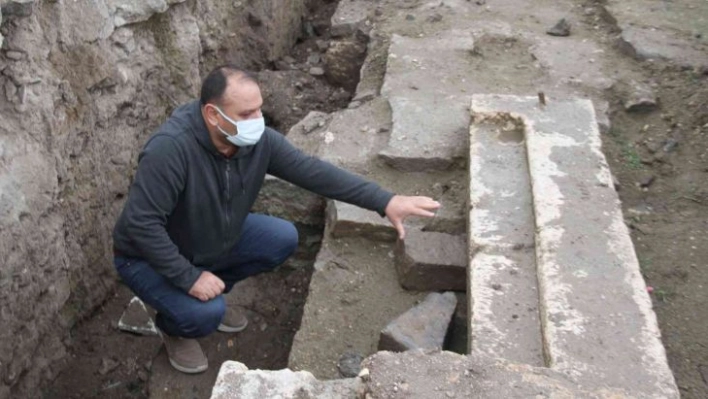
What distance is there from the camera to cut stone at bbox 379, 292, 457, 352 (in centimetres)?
308

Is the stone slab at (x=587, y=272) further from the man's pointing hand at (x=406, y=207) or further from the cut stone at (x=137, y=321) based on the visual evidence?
the cut stone at (x=137, y=321)

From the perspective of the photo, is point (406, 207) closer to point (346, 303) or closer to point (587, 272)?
point (346, 303)

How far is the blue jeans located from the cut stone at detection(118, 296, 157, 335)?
22.2 inches

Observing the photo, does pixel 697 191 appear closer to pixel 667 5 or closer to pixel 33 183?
pixel 667 5

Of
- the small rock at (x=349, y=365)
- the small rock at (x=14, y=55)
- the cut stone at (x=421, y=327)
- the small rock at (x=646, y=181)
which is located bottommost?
the small rock at (x=349, y=365)

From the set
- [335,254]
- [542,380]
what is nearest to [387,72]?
[335,254]

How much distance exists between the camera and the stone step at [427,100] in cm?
416

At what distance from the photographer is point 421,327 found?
3158mm

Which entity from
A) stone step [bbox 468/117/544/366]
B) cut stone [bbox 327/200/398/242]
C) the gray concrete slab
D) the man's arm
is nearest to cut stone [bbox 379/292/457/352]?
stone step [bbox 468/117/544/366]

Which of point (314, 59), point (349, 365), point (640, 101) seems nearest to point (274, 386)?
point (349, 365)

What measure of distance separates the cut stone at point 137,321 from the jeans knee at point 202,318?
0.75 metres

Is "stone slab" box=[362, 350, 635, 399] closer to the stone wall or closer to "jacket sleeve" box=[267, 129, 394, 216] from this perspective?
"jacket sleeve" box=[267, 129, 394, 216]

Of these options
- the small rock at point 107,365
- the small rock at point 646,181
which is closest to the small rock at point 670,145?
the small rock at point 646,181

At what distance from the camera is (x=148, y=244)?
312cm
